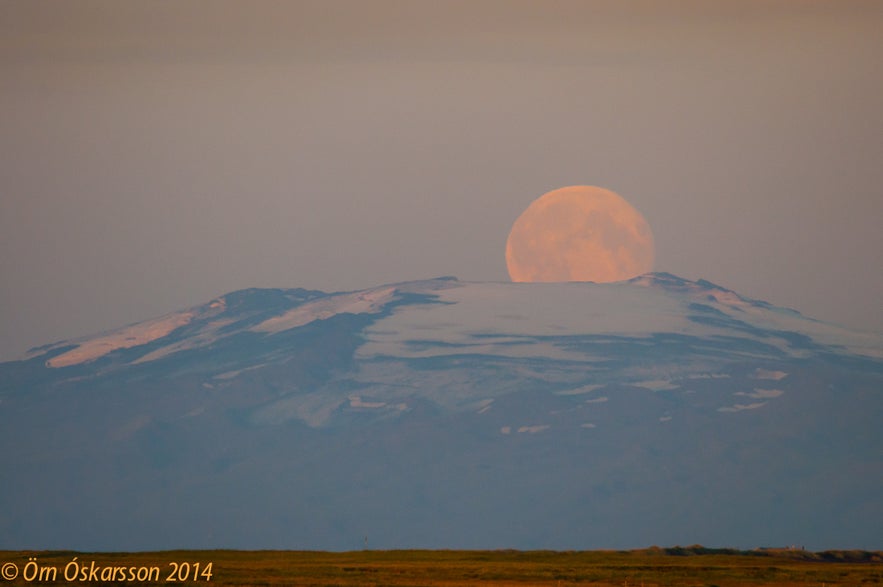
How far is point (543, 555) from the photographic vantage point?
15525 centimetres

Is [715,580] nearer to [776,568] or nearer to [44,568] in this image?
[776,568]

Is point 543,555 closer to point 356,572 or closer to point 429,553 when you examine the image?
point 429,553

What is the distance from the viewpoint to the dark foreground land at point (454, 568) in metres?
119

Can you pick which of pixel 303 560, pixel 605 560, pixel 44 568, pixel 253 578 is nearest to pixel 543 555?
pixel 605 560

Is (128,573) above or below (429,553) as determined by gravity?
above

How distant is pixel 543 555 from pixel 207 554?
115ft

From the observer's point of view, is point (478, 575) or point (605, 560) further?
point (605, 560)

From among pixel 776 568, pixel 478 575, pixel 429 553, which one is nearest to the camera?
pixel 478 575

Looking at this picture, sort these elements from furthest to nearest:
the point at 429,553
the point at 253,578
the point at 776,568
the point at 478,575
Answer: the point at 429,553 → the point at 776,568 → the point at 478,575 → the point at 253,578

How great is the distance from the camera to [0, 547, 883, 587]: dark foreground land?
4695 inches

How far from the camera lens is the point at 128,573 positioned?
395 ft

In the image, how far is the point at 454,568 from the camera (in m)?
Result: 135

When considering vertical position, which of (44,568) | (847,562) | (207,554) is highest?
(44,568)

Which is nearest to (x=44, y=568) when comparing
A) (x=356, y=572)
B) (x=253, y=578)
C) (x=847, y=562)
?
(x=253, y=578)
